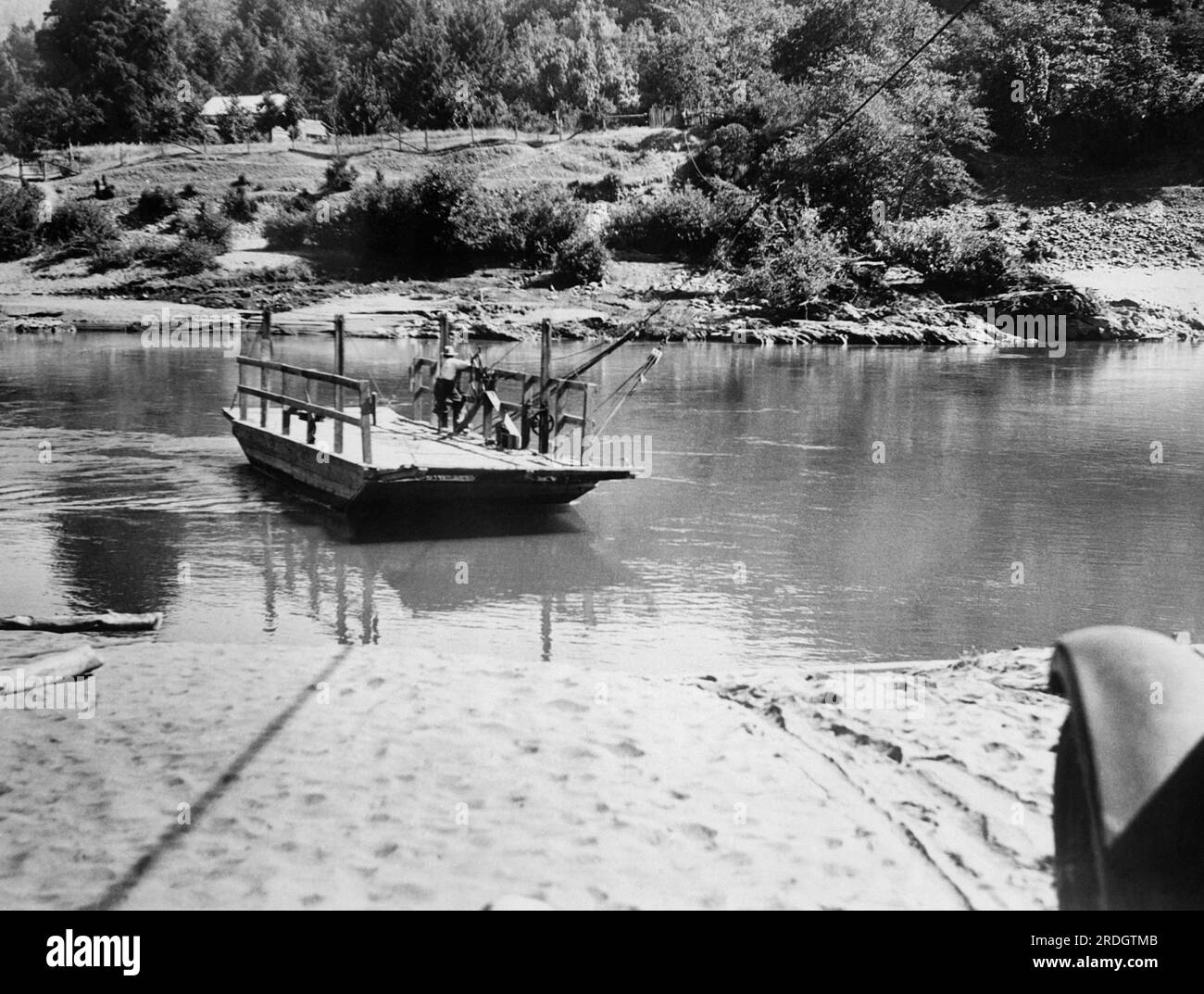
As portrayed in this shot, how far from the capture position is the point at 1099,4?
188ft

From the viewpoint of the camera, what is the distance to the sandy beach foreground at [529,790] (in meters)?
4.28

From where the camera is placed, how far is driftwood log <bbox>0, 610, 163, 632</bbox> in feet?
27.3

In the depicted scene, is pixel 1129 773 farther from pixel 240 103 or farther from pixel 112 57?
pixel 112 57

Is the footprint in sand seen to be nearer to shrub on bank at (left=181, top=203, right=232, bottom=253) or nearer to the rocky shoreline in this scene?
the rocky shoreline

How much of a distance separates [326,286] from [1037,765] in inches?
1679

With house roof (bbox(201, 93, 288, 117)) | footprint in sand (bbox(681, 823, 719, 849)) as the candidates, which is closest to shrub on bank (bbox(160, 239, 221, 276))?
house roof (bbox(201, 93, 288, 117))

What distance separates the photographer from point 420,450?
13789 mm

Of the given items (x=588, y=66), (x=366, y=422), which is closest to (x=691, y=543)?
(x=366, y=422)

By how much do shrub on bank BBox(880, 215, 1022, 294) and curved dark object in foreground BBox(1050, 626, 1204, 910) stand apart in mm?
47983

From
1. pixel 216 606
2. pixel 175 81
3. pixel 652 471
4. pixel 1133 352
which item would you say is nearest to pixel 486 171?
pixel 175 81

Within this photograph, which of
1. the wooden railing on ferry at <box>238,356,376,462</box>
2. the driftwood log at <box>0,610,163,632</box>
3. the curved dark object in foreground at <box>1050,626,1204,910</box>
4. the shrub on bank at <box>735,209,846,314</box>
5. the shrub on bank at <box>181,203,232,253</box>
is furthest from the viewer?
the shrub on bank at <box>181,203,232,253</box>

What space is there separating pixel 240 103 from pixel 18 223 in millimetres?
23355

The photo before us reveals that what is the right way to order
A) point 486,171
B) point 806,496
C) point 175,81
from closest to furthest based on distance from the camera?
point 806,496 → point 486,171 → point 175,81

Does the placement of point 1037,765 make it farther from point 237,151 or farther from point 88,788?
point 237,151
